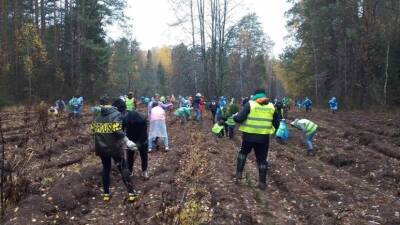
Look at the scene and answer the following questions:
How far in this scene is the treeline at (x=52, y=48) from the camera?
34.2m

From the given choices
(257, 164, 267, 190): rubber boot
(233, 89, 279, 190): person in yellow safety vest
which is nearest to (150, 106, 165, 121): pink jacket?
(233, 89, 279, 190): person in yellow safety vest

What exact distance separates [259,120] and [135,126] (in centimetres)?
267

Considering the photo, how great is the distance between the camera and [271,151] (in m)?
13.9

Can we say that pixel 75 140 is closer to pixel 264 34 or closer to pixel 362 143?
pixel 362 143

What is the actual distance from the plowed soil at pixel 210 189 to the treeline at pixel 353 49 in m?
22.1

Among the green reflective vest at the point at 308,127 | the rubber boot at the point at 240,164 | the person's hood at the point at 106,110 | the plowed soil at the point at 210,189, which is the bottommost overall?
the plowed soil at the point at 210,189

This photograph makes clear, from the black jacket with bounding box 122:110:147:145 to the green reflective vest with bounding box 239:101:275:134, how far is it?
226cm

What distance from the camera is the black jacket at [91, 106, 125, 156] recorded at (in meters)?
7.68

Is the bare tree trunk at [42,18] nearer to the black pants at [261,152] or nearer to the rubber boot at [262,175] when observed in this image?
the black pants at [261,152]

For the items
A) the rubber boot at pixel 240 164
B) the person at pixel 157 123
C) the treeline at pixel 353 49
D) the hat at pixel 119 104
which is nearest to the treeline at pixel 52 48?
the treeline at pixel 353 49

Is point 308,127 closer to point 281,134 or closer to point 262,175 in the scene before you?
point 281,134

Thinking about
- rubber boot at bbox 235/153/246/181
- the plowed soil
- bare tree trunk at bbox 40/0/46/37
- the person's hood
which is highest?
bare tree trunk at bbox 40/0/46/37

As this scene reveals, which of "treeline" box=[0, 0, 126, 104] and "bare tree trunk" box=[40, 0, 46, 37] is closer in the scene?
"treeline" box=[0, 0, 126, 104]

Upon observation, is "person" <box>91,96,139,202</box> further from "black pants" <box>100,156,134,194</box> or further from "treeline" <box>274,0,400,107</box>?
"treeline" <box>274,0,400,107</box>
